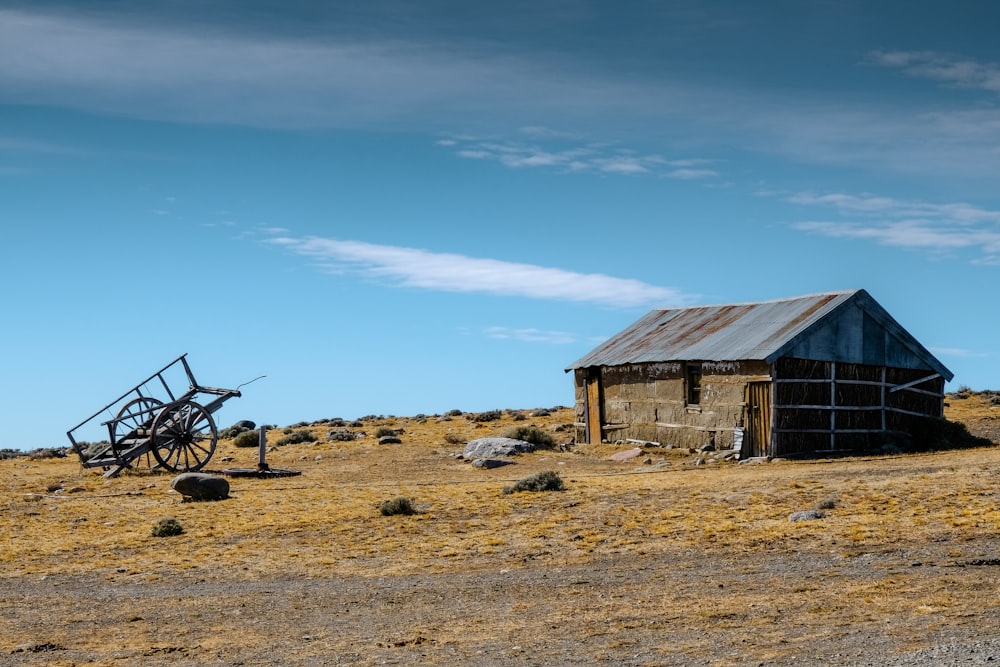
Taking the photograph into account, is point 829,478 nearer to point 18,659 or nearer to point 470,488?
point 470,488

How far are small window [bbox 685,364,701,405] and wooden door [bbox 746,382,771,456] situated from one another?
96.1 inches

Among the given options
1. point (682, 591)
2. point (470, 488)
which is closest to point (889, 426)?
point (470, 488)

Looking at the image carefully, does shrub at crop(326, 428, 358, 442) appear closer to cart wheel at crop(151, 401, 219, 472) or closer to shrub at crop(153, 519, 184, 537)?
cart wheel at crop(151, 401, 219, 472)

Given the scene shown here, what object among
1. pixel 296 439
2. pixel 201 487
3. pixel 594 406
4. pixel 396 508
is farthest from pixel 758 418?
pixel 296 439

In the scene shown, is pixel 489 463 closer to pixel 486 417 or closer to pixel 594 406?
pixel 594 406

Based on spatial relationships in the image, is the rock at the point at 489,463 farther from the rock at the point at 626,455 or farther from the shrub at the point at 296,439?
the shrub at the point at 296,439

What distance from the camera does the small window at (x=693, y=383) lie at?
1334 inches

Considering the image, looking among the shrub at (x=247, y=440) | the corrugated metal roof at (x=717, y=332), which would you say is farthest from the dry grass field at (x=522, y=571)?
the shrub at (x=247, y=440)

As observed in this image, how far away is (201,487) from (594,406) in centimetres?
1722

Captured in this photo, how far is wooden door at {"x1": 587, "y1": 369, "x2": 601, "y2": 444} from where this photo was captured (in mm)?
38969

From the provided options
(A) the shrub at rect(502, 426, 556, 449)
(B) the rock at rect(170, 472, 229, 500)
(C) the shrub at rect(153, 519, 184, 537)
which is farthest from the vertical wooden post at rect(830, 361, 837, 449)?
(C) the shrub at rect(153, 519, 184, 537)

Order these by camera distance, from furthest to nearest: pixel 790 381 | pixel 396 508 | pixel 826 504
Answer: pixel 790 381 < pixel 396 508 < pixel 826 504

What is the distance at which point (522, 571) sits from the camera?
15.7m

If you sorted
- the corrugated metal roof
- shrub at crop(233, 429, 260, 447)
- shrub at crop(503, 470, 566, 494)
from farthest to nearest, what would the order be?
shrub at crop(233, 429, 260, 447), the corrugated metal roof, shrub at crop(503, 470, 566, 494)
